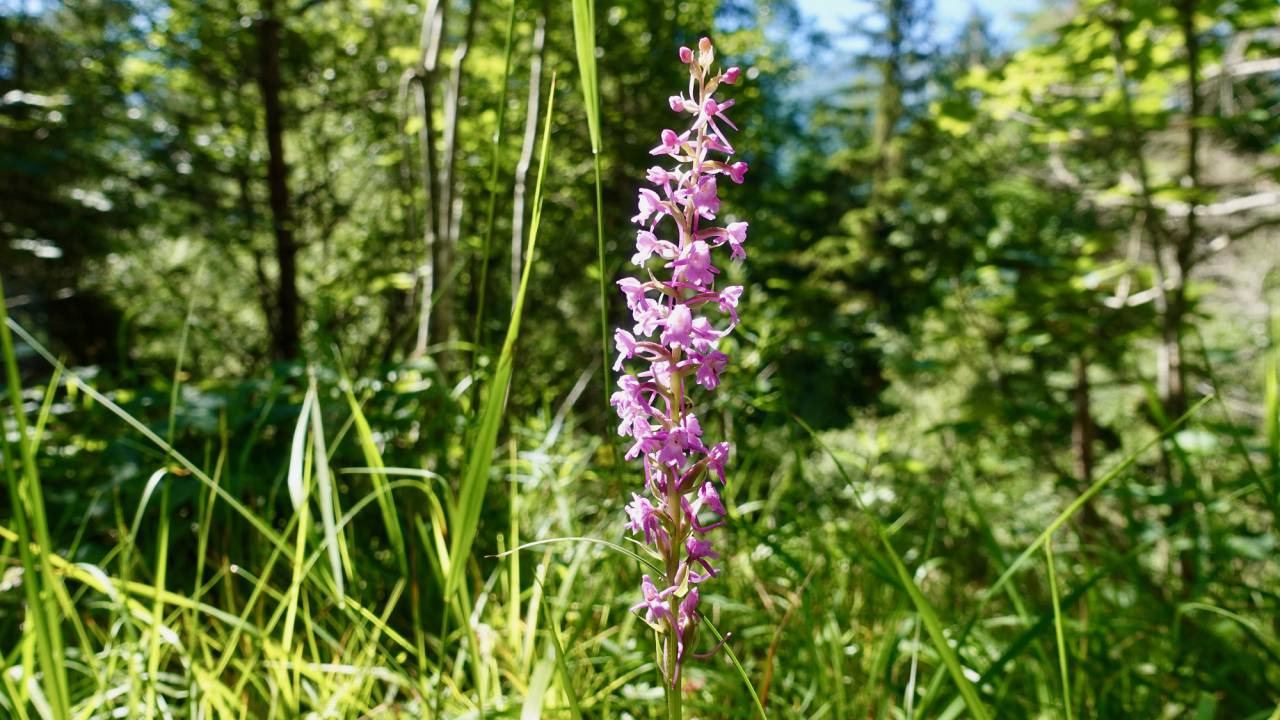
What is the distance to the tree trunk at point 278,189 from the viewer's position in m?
5.72

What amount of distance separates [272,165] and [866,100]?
17846 millimetres

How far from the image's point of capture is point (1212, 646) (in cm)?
179

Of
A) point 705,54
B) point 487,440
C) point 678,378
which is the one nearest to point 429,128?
point 705,54

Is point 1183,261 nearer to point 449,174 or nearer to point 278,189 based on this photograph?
point 449,174

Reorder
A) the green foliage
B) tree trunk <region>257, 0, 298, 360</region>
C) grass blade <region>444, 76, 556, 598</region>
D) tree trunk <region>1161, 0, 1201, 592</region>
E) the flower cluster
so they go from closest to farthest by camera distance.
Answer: grass blade <region>444, 76, 556, 598</region>
the flower cluster
the green foliage
tree trunk <region>1161, 0, 1201, 592</region>
tree trunk <region>257, 0, 298, 360</region>

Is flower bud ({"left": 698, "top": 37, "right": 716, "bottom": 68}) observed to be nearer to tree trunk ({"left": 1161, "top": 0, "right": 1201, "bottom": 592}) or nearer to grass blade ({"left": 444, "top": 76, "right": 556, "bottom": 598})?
grass blade ({"left": 444, "top": 76, "right": 556, "bottom": 598})

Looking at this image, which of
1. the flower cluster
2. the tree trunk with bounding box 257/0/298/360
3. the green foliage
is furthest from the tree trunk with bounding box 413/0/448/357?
the tree trunk with bounding box 257/0/298/360

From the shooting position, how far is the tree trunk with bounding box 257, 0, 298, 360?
225 inches

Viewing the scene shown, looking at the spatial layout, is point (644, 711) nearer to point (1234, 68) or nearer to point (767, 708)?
point (767, 708)

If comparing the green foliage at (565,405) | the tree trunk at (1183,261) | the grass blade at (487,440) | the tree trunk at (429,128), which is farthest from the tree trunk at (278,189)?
the grass blade at (487,440)

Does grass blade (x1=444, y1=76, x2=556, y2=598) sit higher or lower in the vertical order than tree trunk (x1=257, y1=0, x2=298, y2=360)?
lower

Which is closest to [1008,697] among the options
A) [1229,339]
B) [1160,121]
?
[1160,121]

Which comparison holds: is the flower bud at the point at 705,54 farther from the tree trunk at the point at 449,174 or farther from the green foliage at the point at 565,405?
the tree trunk at the point at 449,174

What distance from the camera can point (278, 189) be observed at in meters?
6.02
